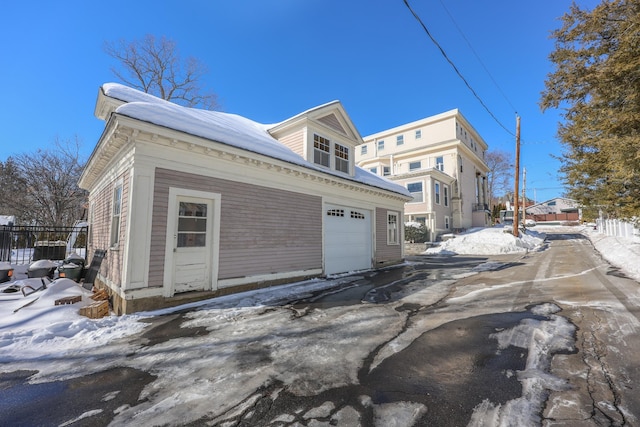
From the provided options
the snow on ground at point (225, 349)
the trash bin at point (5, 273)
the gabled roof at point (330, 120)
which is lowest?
the snow on ground at point (225, 349)

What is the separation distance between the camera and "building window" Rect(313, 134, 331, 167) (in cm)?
1034

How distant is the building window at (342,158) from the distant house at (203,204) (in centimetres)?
61

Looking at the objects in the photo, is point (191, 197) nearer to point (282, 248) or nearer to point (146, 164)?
point (146, 164)

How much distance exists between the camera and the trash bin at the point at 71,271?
26.3ft

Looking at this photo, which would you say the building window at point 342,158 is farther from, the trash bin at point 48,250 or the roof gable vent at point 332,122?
the trash bin at point 48,250

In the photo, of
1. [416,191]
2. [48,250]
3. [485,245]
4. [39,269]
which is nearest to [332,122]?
[39,269]

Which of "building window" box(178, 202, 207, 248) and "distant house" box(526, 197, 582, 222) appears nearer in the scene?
"building window" box(178, 202, 207, 248)

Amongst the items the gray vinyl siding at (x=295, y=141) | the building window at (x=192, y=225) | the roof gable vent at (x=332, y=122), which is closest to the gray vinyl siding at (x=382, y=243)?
the roof gable vent at (x=332, y=122)

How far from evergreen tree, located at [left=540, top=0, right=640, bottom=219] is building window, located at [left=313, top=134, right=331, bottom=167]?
7.15 metres

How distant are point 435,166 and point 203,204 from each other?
84.7ft

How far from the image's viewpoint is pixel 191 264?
243 inches

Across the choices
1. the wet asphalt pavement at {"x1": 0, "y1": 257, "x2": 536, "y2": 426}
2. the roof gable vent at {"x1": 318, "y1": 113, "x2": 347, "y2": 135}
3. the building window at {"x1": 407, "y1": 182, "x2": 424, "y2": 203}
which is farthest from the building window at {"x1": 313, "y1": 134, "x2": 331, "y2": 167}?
the building window at {"x1": 407, "y1": 182, "x2": 424, "y2": 203}

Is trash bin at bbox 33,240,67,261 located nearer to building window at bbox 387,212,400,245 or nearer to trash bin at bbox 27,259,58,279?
trash bin at bbox 27,259,58,279

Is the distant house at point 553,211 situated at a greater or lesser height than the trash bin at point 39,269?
greater
